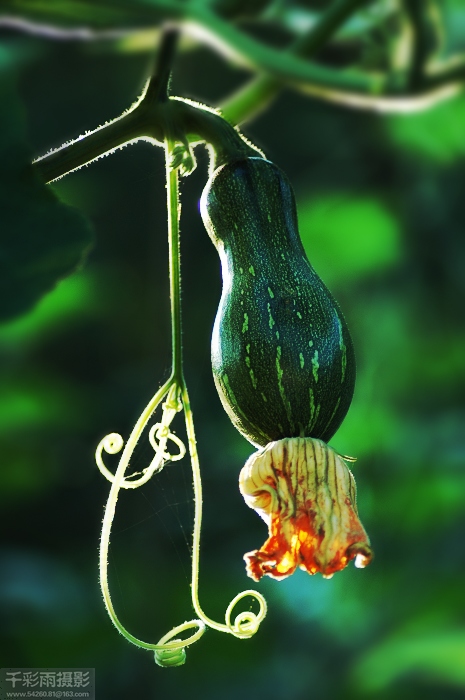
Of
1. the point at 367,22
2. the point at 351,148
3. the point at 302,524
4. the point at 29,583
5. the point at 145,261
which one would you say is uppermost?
the point at 351,148

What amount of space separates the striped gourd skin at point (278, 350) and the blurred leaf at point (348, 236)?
110 centimetres

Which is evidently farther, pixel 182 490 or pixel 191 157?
pixel 182 490

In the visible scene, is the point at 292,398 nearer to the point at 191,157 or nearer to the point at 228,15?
the point at 191,157

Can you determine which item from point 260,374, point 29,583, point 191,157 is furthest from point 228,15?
point 29,583

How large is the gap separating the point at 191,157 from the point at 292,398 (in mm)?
244

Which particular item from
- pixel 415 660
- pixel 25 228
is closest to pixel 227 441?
pixel 415 660

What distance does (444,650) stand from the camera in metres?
1.86

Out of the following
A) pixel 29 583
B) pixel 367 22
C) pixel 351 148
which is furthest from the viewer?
pixel 351 148

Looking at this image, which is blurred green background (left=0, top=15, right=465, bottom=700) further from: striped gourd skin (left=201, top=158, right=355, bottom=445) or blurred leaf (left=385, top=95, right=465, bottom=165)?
striped gourd skin (left=201, top=158, right=355, bottom=445)

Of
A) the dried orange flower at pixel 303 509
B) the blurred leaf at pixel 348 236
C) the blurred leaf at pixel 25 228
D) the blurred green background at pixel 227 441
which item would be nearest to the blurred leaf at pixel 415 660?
the blurred green background at pixel 227 441

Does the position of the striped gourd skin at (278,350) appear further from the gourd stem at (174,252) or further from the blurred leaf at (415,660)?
the blurred leaf at (415,660)

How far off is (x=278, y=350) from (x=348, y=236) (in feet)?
3.99

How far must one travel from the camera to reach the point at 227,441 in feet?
7.06

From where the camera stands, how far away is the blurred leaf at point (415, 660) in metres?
1.83
